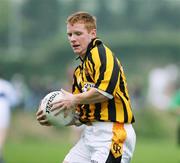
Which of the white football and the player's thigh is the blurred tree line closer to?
the player's thigh

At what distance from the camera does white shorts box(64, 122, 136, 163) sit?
8.46 meters

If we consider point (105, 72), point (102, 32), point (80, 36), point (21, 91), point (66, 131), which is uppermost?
point (102, 32)

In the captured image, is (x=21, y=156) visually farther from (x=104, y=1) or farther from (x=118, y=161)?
(x=104, y=1)

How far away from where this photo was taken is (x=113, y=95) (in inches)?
332

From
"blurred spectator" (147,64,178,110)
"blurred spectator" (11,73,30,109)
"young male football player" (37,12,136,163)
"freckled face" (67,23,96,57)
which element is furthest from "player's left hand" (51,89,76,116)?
"blurred spectator" (147,64,178,110)

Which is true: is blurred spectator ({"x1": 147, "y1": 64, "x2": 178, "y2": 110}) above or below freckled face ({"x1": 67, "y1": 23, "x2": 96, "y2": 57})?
above

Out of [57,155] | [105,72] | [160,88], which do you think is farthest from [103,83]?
[160,88]

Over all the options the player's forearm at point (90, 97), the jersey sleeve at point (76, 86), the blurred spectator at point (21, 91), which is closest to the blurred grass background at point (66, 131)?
the blurred spectator at point (21, 91)

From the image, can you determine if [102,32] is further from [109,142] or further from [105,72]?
[105,72]

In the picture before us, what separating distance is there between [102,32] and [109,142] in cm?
5404

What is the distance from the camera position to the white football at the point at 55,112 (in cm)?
855

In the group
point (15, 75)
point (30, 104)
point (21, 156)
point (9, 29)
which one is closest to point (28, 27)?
point (9, 29)

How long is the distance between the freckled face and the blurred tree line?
4466 cm

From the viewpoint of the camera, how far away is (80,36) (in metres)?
8.57
